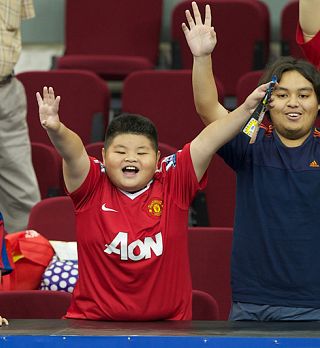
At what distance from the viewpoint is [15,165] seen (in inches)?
201

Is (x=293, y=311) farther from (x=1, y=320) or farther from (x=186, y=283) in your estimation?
(x=1, y=320)

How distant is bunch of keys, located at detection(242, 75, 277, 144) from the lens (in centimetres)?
325

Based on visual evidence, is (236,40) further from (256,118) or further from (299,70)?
(256,118)

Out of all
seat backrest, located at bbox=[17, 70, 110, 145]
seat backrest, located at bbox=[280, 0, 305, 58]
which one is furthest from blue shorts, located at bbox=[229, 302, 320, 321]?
seat backrest, located at bbox=[280, 0, 305, 58]

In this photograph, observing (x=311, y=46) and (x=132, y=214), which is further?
(x=311, y=46)

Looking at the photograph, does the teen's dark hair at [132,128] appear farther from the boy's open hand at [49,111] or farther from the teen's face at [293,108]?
the teen's face at [293,108]

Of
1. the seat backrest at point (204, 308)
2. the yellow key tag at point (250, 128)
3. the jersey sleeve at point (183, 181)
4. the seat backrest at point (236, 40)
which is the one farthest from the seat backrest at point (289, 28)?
the yellow key tag at point (250, 128)

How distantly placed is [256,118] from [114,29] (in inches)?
134

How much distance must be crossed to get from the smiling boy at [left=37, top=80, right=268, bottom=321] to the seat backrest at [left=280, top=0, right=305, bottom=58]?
311 cm

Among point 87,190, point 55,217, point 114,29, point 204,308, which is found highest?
point 114,29

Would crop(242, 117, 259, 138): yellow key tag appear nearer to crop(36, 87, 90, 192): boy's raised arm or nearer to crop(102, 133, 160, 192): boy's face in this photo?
crop(102, 133, 160, 192): boy's face

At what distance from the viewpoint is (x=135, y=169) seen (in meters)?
3.38

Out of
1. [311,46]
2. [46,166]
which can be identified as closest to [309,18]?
[311,46]

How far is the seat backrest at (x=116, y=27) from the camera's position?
6.57 meters
